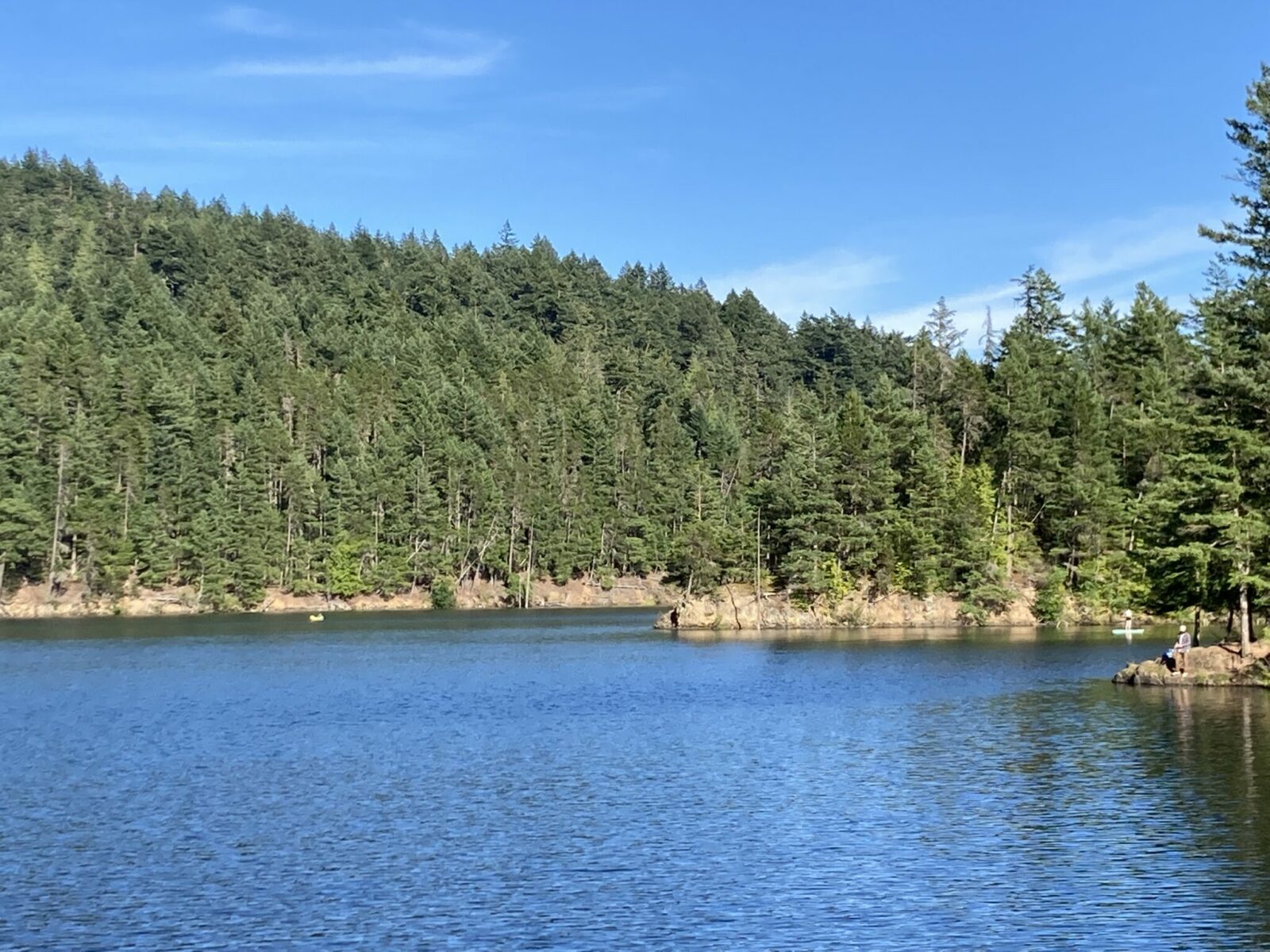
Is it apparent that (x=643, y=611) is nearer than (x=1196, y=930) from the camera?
No

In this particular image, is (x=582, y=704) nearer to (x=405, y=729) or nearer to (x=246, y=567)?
(x=405, y=729)

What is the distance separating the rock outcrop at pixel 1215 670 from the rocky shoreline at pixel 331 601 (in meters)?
105

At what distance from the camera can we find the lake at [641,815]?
71.2ft

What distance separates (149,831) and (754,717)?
24244 mm

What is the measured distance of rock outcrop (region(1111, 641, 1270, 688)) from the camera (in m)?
52.6

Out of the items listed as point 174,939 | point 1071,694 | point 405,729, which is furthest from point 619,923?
point 1071,694

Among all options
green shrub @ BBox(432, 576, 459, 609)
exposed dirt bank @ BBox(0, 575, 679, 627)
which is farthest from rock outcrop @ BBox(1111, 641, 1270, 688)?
green shrub @ BBox(432, 576, 459, 609)

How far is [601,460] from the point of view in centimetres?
17112

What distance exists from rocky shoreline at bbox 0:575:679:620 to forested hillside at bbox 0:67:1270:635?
174 cm

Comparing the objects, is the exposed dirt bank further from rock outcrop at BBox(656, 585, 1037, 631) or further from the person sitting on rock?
the person sitting on rock

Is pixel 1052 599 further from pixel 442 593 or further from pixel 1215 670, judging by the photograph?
pixel 442 593

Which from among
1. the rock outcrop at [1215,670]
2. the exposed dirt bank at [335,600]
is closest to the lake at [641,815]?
the rock outcrop at [1215,670]

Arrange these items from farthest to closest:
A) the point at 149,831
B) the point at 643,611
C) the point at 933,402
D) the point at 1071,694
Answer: the point at 643,611 < the point at 933,402 < the point at 1071,694 < the point at 149,831

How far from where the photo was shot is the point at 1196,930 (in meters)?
20.6
